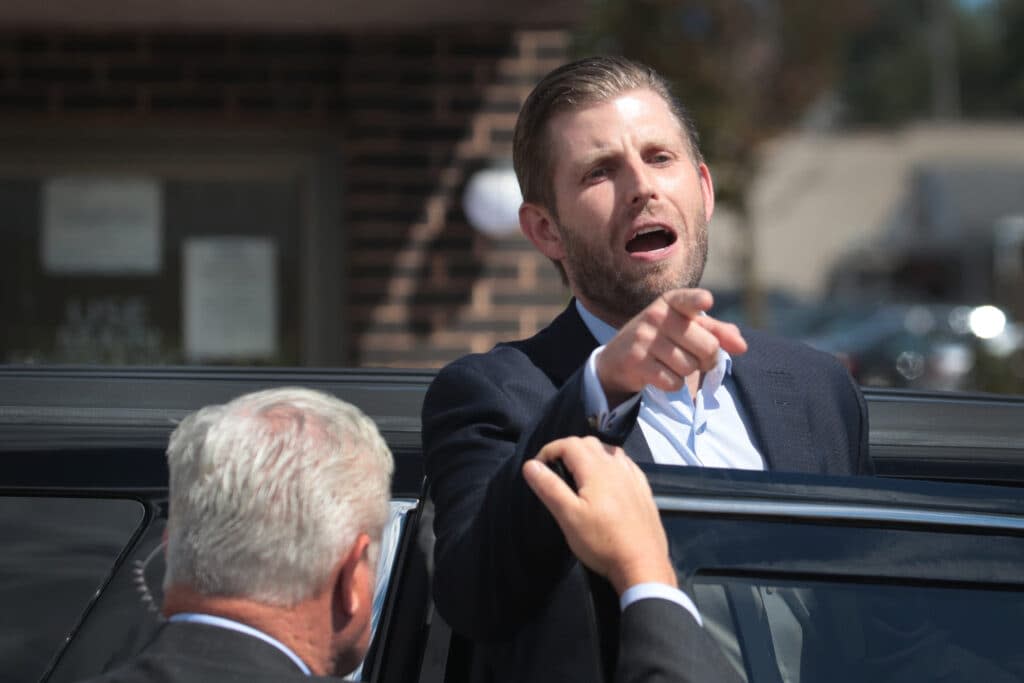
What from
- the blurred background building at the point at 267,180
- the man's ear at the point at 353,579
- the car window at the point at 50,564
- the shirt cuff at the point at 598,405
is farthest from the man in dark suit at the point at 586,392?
the blurred background building at the point at 267,180

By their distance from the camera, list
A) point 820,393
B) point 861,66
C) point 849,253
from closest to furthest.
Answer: point 820,393
point 849,253
point 861,66

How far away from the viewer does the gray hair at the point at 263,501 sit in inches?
61.7

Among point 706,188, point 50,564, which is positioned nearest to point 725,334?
point 706,188

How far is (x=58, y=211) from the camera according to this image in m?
6.40

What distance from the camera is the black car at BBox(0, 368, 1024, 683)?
1.61 meters

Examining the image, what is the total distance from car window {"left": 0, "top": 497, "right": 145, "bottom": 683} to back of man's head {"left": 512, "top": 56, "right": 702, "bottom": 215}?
2.58ft

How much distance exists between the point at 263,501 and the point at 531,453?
32 cm

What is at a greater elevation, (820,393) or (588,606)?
(820,393)

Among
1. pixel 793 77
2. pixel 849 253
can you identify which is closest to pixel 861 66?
pixel 849 253

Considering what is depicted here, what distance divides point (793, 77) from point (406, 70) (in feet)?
39.3

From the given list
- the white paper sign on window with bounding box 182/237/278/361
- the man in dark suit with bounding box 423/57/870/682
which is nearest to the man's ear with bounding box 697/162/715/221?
the man in dark suit with bounding box 423/57/870/682

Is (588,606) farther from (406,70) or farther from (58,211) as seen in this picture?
(58,211)

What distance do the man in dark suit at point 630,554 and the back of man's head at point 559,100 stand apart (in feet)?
2.07

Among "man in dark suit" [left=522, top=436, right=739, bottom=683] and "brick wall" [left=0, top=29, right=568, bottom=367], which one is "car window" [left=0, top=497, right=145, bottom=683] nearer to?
"man in dark suit" [left=522, top=436, right=739, bottom=683]
